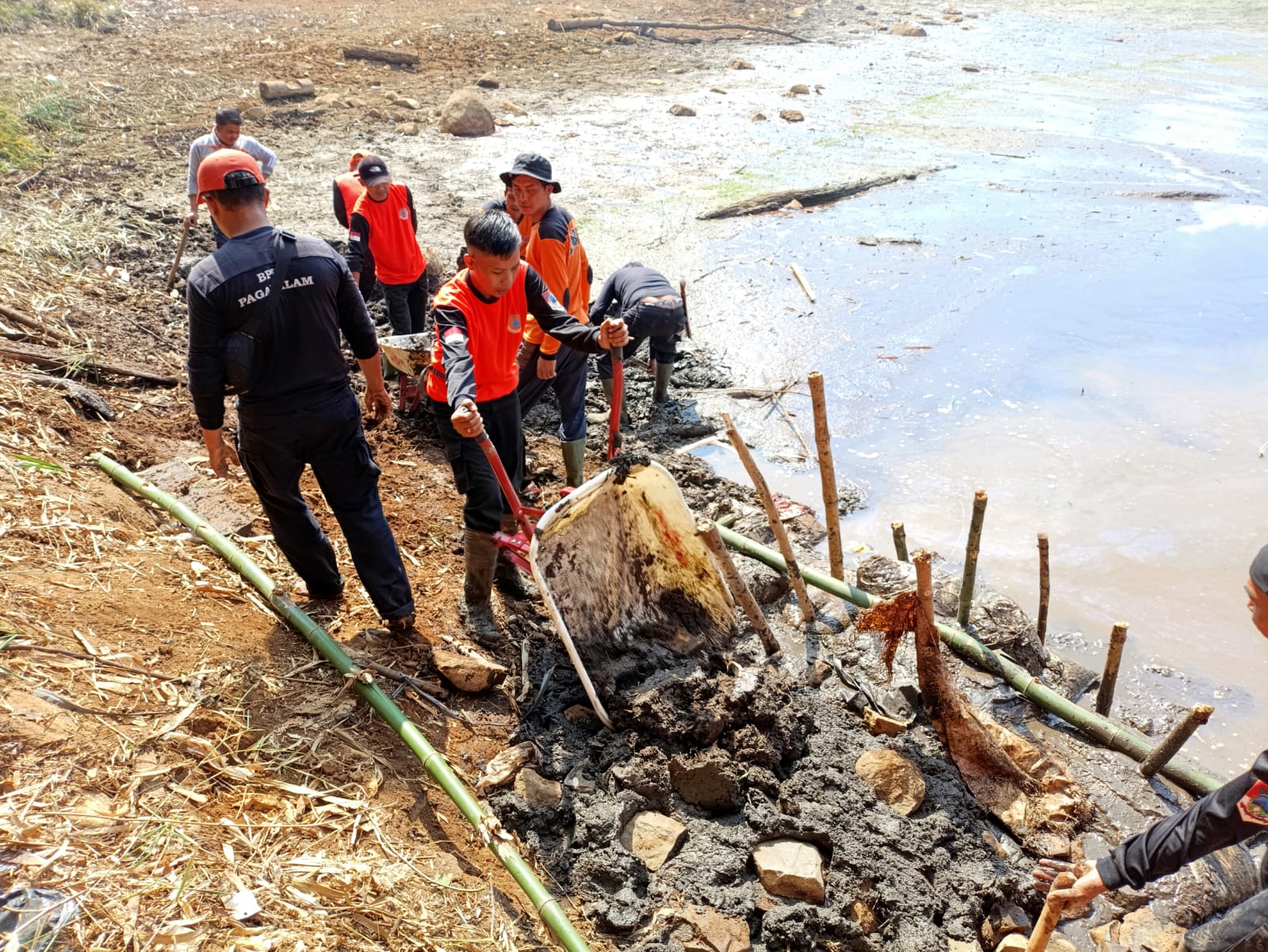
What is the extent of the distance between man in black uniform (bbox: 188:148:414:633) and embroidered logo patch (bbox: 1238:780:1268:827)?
3.13 metres


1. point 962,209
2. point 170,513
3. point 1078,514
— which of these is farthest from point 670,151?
point 170,513

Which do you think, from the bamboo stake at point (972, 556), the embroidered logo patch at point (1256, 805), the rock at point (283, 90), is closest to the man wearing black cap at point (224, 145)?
the bamboo stake at point (972, 556)

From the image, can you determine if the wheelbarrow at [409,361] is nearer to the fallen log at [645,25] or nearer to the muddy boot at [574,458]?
the muddy boot at [574,458]

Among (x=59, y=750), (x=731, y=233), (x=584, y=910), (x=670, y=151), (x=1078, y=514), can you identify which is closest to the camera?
(x=59, y=750)

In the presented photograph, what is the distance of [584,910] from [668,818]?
1.49 feet

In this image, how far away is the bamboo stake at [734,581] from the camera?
3852 mm

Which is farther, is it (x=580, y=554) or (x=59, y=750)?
(x=580, y=554)

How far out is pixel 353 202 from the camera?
6.35 metres

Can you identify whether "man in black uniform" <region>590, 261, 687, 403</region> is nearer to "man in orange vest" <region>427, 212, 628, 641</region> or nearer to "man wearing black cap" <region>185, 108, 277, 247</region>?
"man in orange vest" <region>427, 212, 628, 641</region>

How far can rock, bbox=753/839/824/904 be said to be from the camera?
310 centimetres

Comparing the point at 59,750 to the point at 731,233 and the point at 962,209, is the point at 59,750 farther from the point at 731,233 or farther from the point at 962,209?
the point at 962,209

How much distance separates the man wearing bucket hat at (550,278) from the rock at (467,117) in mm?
7872

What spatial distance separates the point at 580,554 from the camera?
3779mm

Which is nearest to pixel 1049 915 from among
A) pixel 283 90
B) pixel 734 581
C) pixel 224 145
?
pixel 734 581
